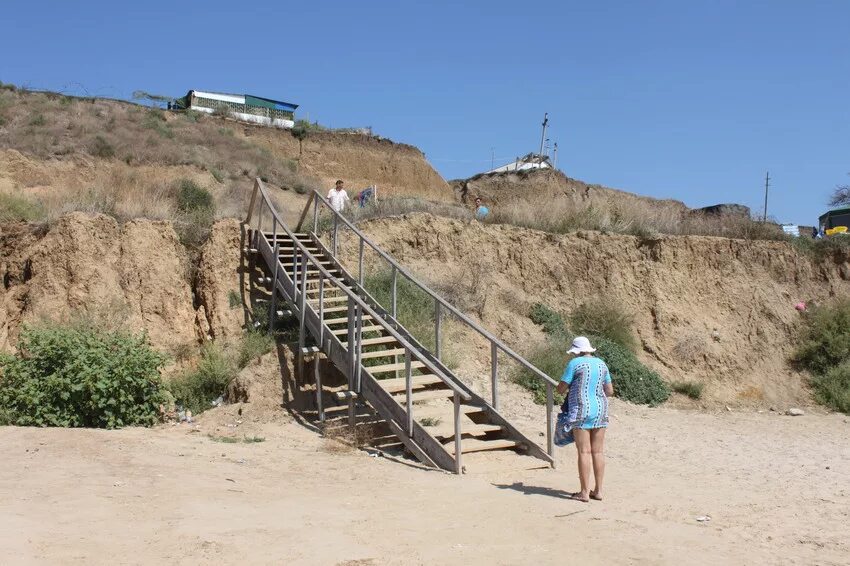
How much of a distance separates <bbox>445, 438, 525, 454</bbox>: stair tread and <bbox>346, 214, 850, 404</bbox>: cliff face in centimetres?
552

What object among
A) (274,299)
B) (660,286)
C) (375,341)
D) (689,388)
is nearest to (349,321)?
(375,341)

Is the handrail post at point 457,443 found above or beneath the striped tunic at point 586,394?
beneath

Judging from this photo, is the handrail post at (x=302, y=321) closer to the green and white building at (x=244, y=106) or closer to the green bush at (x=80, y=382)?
the green bush at (x=80, y=382)

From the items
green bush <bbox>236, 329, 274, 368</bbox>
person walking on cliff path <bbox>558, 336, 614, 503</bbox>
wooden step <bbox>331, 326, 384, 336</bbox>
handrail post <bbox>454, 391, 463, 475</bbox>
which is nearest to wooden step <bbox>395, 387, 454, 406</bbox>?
handrail post <bbox>454, 391, 463, 475</bbox>

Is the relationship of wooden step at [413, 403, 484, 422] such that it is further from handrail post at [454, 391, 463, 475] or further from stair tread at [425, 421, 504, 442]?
handrail post at [454, 391, 463, 475]

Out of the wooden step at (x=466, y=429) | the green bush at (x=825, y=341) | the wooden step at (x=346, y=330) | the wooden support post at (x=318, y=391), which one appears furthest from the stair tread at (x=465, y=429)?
the green bush at (x=825, y=341)

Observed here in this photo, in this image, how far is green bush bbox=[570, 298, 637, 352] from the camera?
618 inches

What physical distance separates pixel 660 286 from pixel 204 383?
36.4ft

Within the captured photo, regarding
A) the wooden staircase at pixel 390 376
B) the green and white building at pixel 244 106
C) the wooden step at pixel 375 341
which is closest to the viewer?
Answer: the wooden staircase at pixel 390 376

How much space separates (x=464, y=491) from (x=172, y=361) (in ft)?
22.0

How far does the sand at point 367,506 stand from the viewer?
17.5 feet

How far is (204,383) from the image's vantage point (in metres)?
11.5

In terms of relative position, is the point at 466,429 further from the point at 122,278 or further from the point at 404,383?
the point at 122,278

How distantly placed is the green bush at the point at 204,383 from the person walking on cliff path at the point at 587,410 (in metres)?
6.34
